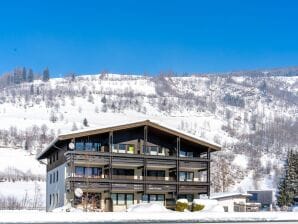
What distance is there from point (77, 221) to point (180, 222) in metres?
4.22

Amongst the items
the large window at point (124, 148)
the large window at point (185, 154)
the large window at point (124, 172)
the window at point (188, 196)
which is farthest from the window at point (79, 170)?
the large window at point (185, 154)

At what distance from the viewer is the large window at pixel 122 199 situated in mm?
54625

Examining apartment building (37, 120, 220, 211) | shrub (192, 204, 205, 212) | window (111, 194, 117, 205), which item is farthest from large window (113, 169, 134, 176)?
shrub (192, 204, 205, 212)

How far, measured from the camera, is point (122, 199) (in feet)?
181

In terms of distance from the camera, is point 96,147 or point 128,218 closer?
point 128,218

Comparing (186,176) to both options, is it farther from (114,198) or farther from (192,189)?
(114,198)

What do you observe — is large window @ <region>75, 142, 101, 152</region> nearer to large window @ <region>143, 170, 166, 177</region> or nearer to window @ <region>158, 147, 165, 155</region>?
large window @ <region>143, 170, 166, 177</region>

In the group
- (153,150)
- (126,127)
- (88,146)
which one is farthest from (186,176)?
(88,146)

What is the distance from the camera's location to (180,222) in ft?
77.0

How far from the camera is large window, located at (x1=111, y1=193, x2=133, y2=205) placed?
5462 centimetres

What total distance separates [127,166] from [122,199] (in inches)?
126

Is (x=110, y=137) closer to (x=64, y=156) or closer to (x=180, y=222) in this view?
(x=64, y=156)

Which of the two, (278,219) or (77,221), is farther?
(278,219)

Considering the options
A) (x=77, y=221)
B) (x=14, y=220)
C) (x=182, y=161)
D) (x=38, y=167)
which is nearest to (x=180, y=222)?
(x=77, y=221)
